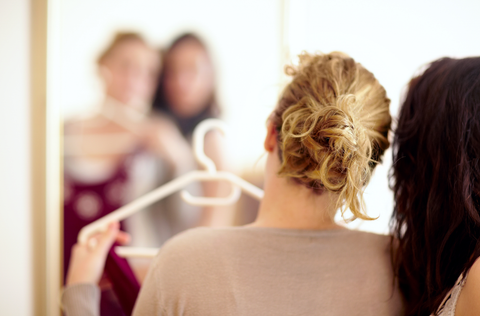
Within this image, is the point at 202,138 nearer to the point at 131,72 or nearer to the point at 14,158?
the point at 131,72

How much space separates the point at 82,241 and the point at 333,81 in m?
0.79

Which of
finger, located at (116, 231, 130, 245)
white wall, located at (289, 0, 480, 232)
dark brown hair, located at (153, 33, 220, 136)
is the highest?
white wall, located at (289, 0, 480, 232)

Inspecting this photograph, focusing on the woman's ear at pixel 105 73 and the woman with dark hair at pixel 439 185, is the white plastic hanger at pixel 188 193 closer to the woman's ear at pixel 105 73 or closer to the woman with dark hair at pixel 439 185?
the woman's ear at pixel 105 73

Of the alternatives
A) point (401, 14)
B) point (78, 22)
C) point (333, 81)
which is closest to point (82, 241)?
point (78, 22)

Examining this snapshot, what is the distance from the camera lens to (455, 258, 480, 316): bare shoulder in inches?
20.4

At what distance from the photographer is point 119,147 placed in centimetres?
100

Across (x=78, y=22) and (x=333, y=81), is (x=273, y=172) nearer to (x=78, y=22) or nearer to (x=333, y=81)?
(x=333, y=81)

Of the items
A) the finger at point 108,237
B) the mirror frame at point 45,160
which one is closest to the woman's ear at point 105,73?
the mirror frame at point 45,160

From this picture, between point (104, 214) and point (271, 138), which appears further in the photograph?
point (104, 214)

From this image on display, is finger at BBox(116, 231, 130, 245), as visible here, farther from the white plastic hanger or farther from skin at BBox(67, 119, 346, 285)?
skin at BBox(67, 119, 346, 285)

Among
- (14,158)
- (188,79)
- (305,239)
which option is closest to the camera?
(305,239)

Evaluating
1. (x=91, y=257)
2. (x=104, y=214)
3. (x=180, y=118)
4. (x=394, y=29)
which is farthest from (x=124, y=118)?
(x=394, y=29)

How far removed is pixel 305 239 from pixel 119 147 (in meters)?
0.61

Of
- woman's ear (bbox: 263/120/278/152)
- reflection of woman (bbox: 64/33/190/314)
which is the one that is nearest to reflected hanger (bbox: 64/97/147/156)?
reflection of woman (bbox: 64/33/190/314)
